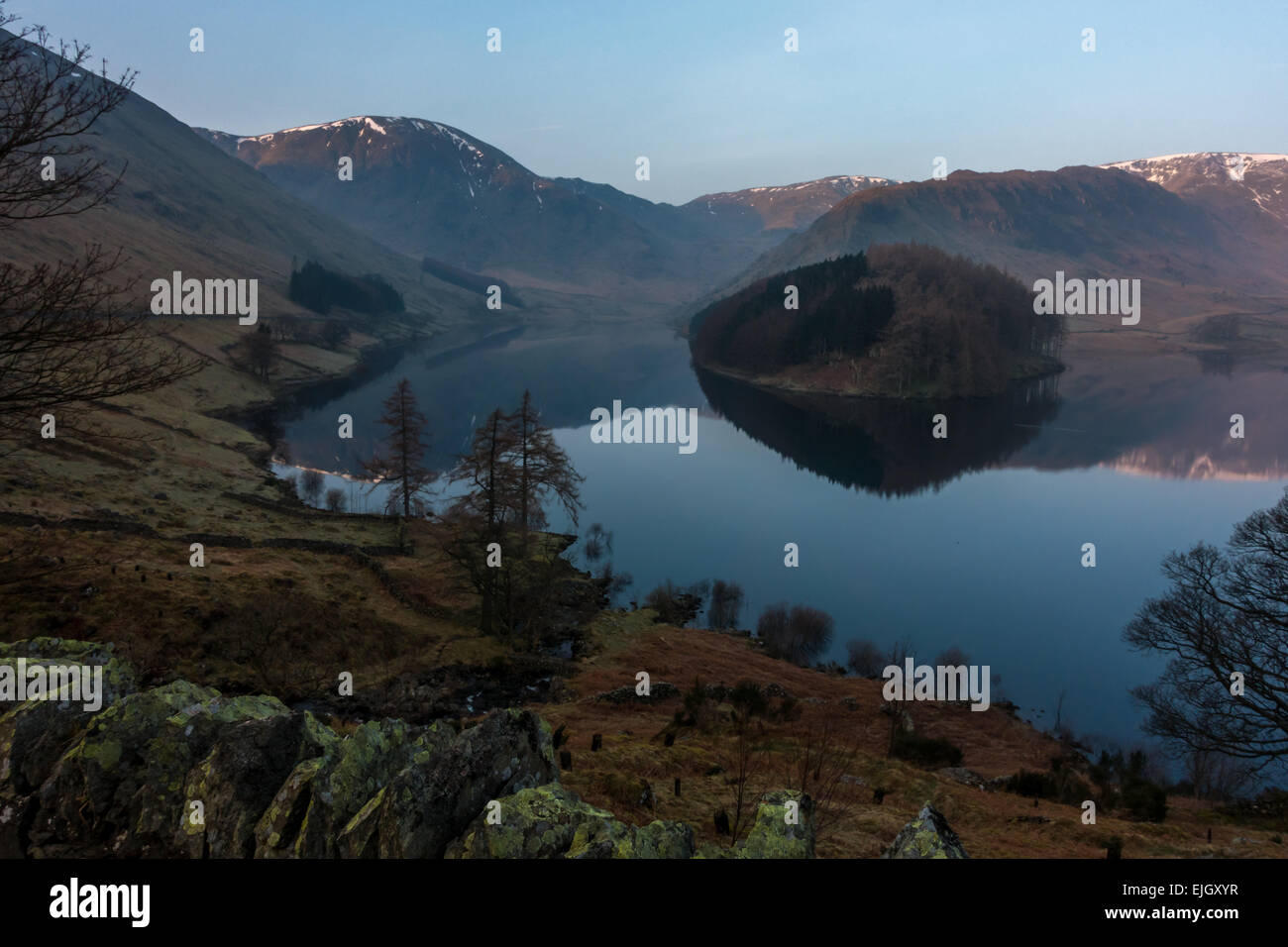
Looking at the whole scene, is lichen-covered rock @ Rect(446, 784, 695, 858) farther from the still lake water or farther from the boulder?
the still lake water

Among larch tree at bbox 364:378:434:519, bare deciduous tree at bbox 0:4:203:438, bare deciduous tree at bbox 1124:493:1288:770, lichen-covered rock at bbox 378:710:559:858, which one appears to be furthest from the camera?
larch tree at bbox 364:378:434:519

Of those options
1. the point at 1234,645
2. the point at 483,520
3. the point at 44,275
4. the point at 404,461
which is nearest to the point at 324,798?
the point at 44,275

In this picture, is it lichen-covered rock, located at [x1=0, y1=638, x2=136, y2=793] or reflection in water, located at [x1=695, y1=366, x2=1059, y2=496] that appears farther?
reflection in water, located at [x1=695, y1=366, x2=1059, y2=496]

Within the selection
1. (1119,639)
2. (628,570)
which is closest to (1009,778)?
(1119,639)

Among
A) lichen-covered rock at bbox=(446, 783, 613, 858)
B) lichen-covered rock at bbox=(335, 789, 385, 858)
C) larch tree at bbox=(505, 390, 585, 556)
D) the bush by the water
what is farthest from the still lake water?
the bush by the water
